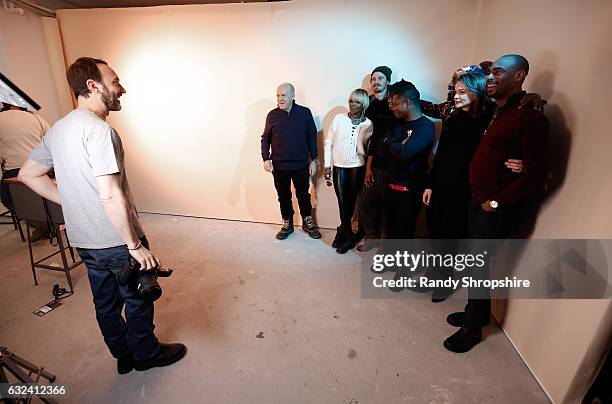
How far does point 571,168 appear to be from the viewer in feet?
4.97

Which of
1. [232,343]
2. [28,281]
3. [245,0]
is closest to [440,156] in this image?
[232,343]

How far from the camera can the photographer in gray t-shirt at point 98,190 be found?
1.30 metres

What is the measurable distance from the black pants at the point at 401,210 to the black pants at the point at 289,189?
99cm

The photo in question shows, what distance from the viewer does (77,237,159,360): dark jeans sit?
1479 millimetres

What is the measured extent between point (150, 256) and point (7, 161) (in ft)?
8.11

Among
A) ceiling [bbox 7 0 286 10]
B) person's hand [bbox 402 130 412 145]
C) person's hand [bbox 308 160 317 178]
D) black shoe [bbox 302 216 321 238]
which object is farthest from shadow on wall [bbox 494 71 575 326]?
ceiling [bbox 7 0 286 10]

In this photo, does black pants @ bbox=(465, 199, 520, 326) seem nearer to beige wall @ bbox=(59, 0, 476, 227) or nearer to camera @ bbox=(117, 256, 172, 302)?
beige wall @ bbox=(59, 0, 476, 227)

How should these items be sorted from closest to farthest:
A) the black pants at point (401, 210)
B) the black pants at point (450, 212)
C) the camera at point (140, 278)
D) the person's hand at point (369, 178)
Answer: the camera at point (140, 278) → the black pants at point (450, 212) → the black pants at point (401, 210) → the person's hand at point (369, 178)

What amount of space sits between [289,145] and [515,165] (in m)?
1.86

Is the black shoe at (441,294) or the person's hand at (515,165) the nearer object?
the person's hand at (515,165)

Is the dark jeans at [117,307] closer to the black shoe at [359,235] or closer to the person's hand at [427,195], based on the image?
the person's hand at [427,195]

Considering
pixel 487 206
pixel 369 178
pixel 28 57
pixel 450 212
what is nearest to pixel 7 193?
pixel 28 57

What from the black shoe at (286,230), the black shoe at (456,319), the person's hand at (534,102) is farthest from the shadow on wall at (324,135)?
the person's hand at (534,102)

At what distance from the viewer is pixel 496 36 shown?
2324 mm
